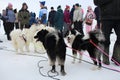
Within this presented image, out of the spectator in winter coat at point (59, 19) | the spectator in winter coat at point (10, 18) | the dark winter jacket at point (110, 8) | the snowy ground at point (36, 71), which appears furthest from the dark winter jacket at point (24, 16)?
the dark winter jacket at point (110, 8)

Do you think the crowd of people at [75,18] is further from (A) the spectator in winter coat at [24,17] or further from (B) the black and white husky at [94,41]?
(B) the black and white husky at [94,41]

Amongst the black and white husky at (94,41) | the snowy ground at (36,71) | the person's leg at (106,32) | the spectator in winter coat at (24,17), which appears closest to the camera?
the snowy ground at (36,71)

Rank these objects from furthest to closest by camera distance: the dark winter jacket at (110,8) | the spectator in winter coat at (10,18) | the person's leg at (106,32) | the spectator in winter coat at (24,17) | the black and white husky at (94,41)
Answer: the spectator in winter coat at (10,18) → the spectator in winter coat at (24,17) → the person's leg at (106,32) → the dark winter jacket at (110,8) → the black and white husky at (94,41)

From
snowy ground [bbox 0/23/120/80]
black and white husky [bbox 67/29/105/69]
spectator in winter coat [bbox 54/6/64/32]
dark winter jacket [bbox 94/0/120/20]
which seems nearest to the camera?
snowy ground [bbox 0/23/120/80]

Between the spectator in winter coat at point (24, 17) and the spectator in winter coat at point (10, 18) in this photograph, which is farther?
the spectator in winter coat at point (10, 18)

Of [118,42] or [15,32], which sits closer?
[118,42]

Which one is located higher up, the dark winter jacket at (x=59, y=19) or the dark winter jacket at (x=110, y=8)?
the dark winter jacket at (x=110, y=8)

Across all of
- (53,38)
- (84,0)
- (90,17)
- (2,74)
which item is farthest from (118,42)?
(84,0)

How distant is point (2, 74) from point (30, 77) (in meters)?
0.64

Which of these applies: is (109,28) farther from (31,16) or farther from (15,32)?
(31,16)

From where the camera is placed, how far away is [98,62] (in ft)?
20.4

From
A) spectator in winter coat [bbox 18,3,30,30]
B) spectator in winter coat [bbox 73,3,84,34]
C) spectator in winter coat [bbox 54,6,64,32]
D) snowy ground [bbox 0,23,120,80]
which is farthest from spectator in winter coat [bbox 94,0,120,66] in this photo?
spectator in winter coat [bbox 54,6,64,32]

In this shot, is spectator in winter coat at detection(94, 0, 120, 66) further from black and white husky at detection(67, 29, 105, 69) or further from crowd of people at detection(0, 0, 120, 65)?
black and white husky at detection(67, 29, 105, 69)

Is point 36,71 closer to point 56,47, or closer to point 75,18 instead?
point 56,47
